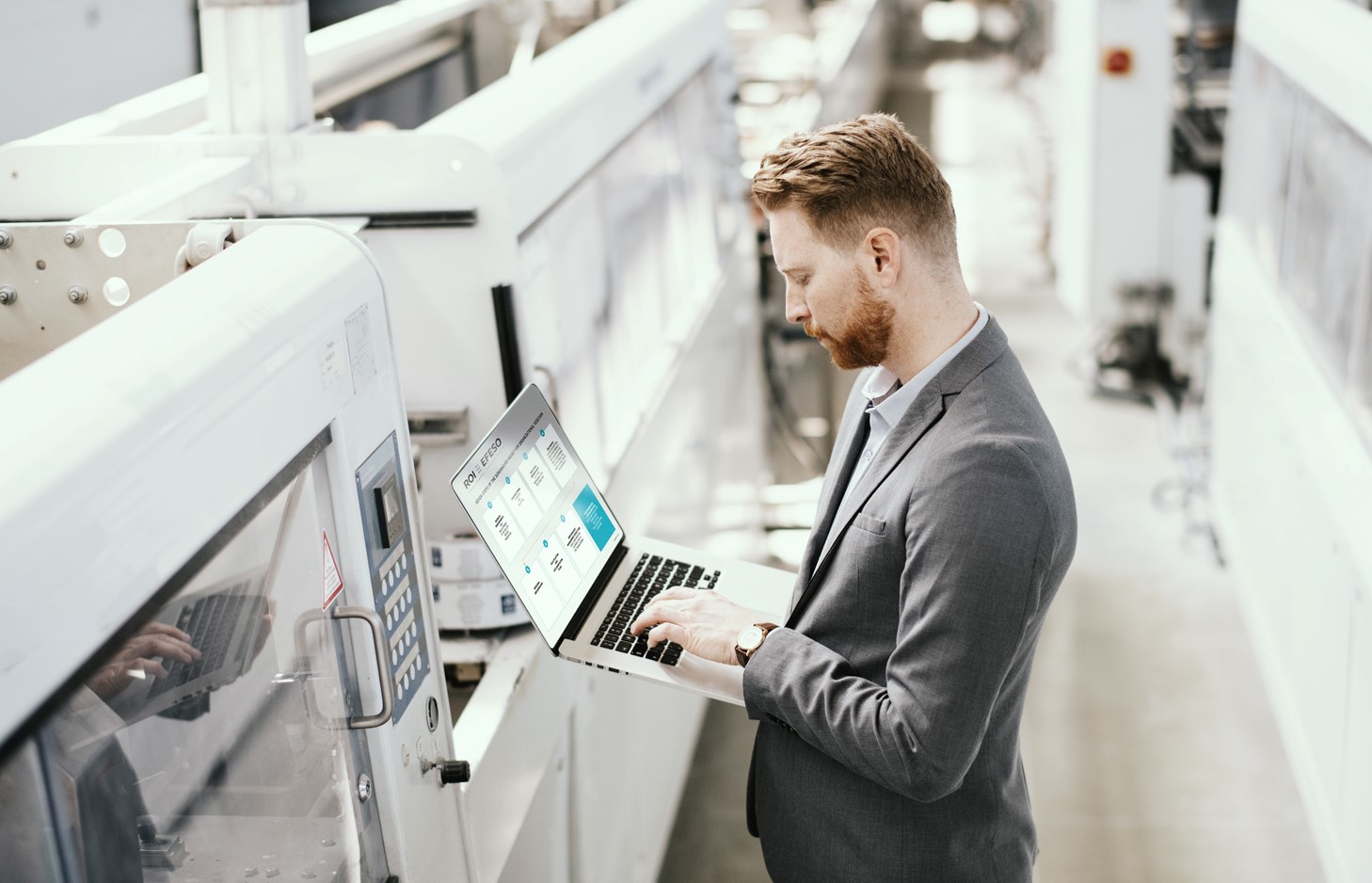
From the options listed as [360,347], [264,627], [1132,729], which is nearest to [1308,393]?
[1132,729]

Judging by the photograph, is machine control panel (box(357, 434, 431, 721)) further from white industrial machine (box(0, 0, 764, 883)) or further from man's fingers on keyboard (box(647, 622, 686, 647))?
man's fingers on keyboard (box(647, 622, 686, 647))

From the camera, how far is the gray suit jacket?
4.58 feet

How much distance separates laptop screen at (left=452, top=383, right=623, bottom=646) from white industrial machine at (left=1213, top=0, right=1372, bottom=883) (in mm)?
1702

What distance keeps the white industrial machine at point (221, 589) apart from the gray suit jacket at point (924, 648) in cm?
46

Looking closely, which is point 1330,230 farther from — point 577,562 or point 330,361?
point 330,361

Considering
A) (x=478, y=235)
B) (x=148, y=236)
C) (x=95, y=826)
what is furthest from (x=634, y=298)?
(x=95, y=826)

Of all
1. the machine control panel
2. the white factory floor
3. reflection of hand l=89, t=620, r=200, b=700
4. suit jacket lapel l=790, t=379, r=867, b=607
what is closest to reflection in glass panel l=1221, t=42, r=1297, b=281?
the white factory floor

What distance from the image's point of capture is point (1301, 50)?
3.38 metres

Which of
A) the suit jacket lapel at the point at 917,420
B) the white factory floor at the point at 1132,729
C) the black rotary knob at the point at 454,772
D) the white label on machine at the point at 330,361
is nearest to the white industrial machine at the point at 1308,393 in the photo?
the white factory floor at the point at 1132,729

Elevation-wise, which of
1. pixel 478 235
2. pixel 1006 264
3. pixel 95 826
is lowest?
pixel 1006 264

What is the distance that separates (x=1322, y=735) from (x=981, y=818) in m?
1.93

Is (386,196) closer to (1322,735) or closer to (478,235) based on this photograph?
(478,235)

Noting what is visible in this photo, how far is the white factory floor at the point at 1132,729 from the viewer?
3.33 m

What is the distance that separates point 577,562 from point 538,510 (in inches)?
5.1
